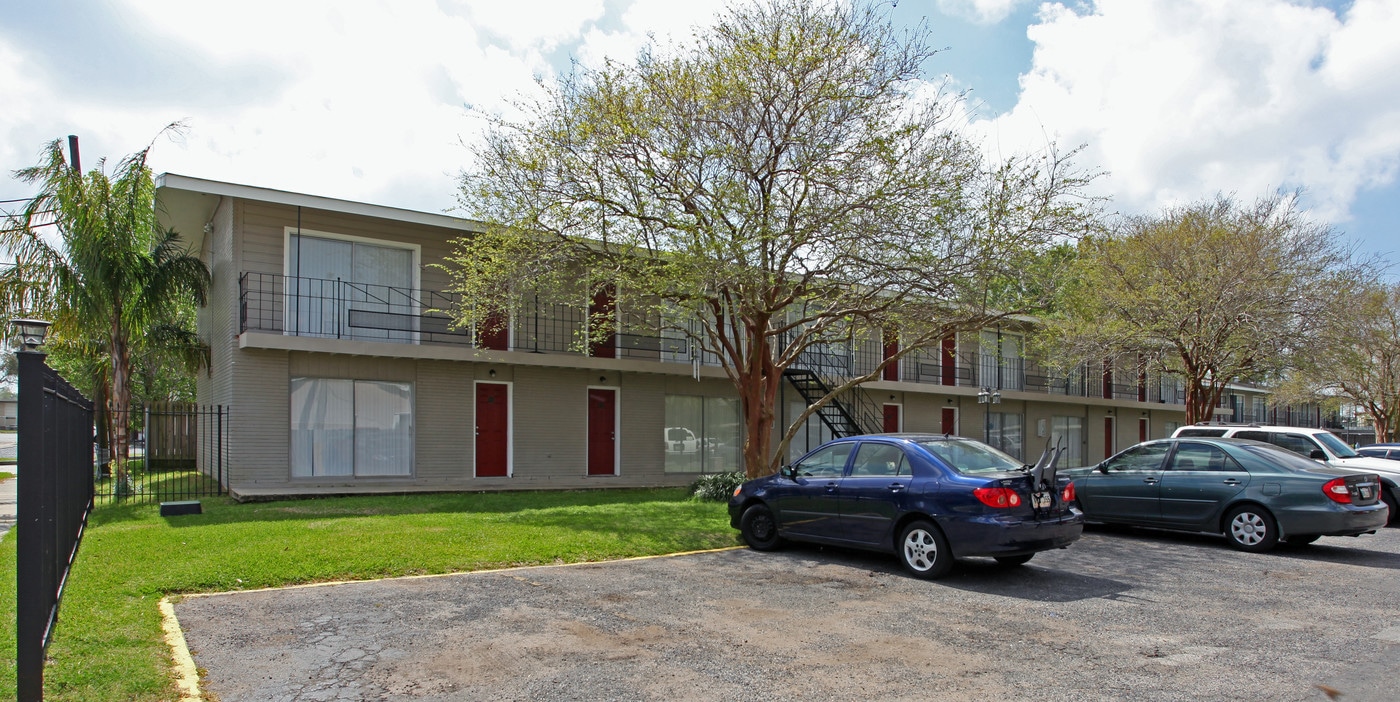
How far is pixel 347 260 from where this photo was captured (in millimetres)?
17469

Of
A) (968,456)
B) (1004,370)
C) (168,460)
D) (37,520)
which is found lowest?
(168,460)

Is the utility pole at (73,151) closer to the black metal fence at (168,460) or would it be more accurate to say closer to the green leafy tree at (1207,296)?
the black metal fence at (168,460)

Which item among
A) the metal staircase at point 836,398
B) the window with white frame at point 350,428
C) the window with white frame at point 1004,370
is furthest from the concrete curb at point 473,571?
the window with white frame at point 1004,370

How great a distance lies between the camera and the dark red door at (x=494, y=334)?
1820cm

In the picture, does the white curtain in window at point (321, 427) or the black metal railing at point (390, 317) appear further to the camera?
the white curtain in window at point (321, 427)

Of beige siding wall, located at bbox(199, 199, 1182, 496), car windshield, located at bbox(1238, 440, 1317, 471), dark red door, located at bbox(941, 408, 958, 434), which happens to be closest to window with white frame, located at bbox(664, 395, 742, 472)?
beige siding wall, located at bbox(199, 199, 1182, 496)

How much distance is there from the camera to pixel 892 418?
1081 inches

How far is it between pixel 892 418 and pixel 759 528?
1749 centimetres

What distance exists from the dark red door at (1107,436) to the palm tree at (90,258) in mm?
32054

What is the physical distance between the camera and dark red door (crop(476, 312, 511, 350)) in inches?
717

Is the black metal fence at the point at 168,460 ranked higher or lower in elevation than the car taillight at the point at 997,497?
lower

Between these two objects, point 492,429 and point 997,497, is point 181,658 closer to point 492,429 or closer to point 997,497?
point 997,497

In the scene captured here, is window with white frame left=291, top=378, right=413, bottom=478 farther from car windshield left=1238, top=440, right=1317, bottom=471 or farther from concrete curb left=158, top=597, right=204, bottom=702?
car windshield left=1238, top=440, right=1317, bottom=471

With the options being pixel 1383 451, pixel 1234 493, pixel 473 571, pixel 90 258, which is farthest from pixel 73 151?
pixel 1383 451
